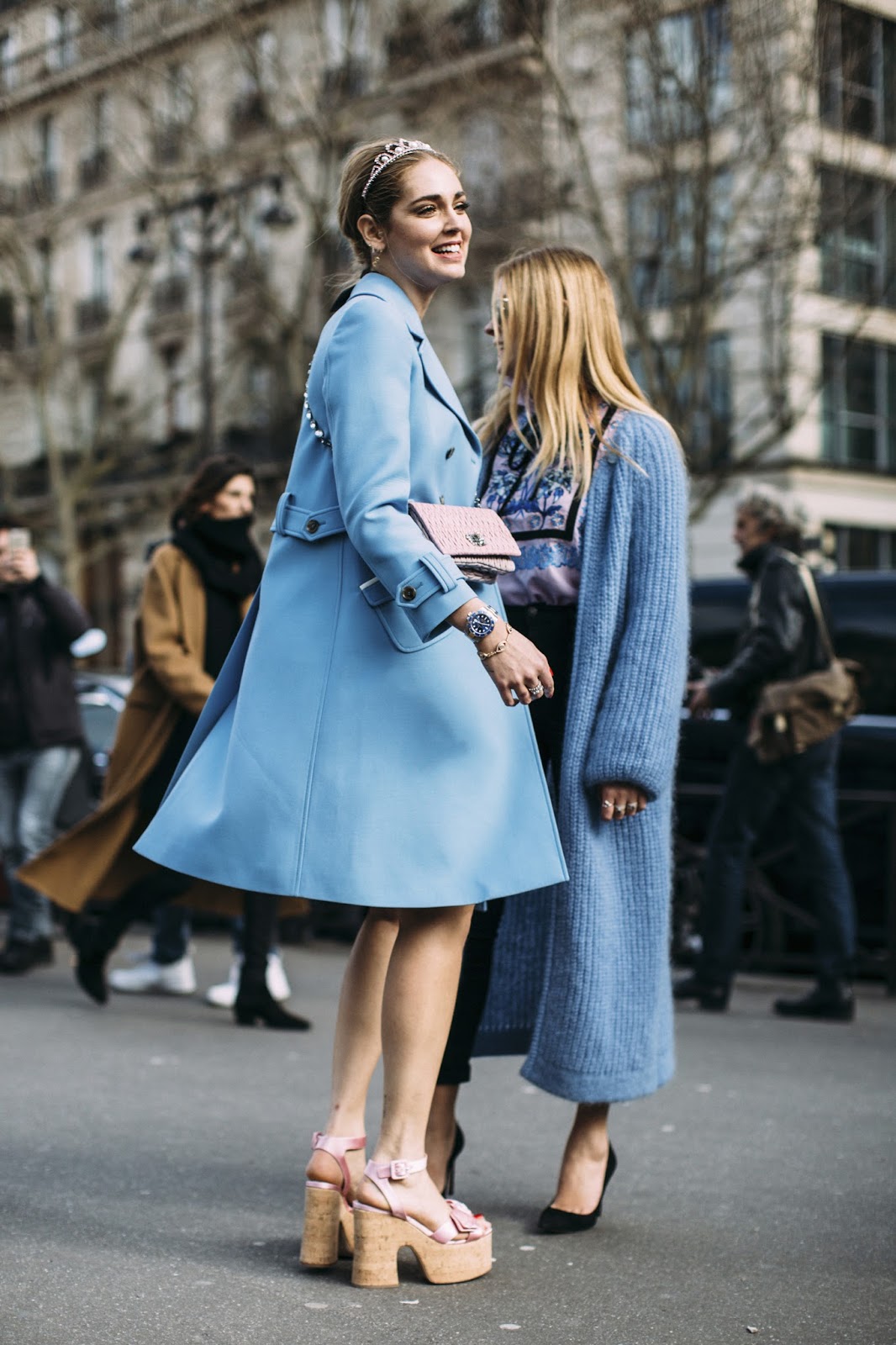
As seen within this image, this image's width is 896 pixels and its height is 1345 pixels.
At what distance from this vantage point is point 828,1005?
711cm

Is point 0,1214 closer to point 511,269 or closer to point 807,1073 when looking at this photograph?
point 511,269

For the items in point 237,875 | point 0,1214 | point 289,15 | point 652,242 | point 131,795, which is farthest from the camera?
point 289,15

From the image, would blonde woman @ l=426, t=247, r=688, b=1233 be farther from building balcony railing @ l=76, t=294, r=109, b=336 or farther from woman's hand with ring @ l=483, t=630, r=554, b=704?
building balcony railing @ l=76, t=294, r=109, b=336

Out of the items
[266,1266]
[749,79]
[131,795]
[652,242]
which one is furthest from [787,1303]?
[652,242]

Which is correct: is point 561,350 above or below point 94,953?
above

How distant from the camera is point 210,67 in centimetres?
2052

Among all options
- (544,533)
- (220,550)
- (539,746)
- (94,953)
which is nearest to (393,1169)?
(539,746)

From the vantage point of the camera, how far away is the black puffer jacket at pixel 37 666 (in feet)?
26.4

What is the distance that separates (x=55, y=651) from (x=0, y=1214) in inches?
184

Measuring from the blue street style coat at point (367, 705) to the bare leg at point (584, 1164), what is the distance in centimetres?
71

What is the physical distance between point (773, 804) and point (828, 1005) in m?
0.85

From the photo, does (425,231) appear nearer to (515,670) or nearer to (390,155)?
(390,155)

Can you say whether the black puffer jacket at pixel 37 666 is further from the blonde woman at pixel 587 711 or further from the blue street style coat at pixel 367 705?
the blue street style coat at pixel 367 705

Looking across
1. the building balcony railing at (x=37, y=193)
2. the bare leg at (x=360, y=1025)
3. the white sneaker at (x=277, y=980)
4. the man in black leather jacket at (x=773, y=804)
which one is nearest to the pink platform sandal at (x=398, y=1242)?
the bare leg at (x=360, y=1025)
